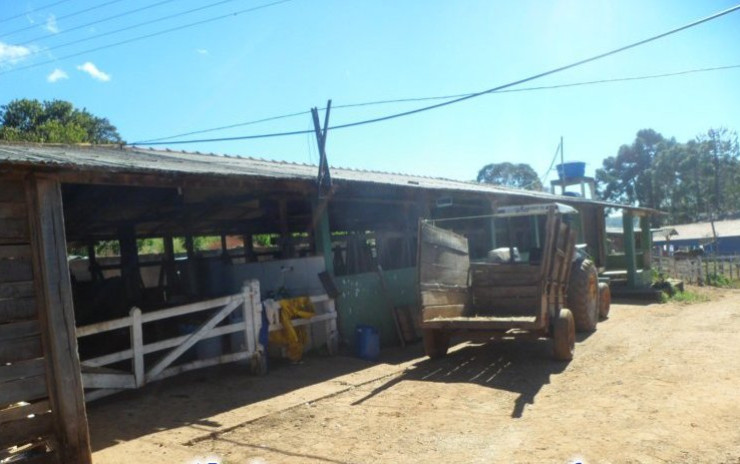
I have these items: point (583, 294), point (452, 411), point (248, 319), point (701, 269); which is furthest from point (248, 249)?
point (701, 269)

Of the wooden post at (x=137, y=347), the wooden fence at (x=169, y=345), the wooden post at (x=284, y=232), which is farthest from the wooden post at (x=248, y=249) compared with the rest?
Answer: the wooden post at (x=137, y=347)

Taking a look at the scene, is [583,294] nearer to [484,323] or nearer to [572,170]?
[484,323]

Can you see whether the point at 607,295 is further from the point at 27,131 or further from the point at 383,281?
the point at 27,131

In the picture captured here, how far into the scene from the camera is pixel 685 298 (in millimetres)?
16328

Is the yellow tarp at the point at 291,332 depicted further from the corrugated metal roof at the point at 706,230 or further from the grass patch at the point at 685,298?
the corrugated metal roof at the point at 706,230

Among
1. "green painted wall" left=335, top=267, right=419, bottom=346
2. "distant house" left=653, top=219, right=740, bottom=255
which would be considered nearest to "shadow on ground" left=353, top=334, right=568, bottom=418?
"green painted wall" left=335, top=267, right=419, bottom=346

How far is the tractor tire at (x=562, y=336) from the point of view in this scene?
7.86 metres

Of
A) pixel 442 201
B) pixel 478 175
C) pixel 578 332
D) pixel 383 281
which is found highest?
pixel 478 175

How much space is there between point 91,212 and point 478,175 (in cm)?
5818

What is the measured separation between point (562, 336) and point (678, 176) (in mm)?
60393

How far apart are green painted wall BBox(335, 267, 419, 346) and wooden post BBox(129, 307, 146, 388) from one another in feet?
11.9

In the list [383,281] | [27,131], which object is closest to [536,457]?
[383,281]

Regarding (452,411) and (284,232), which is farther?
(284,232)

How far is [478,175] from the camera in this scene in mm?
64625
